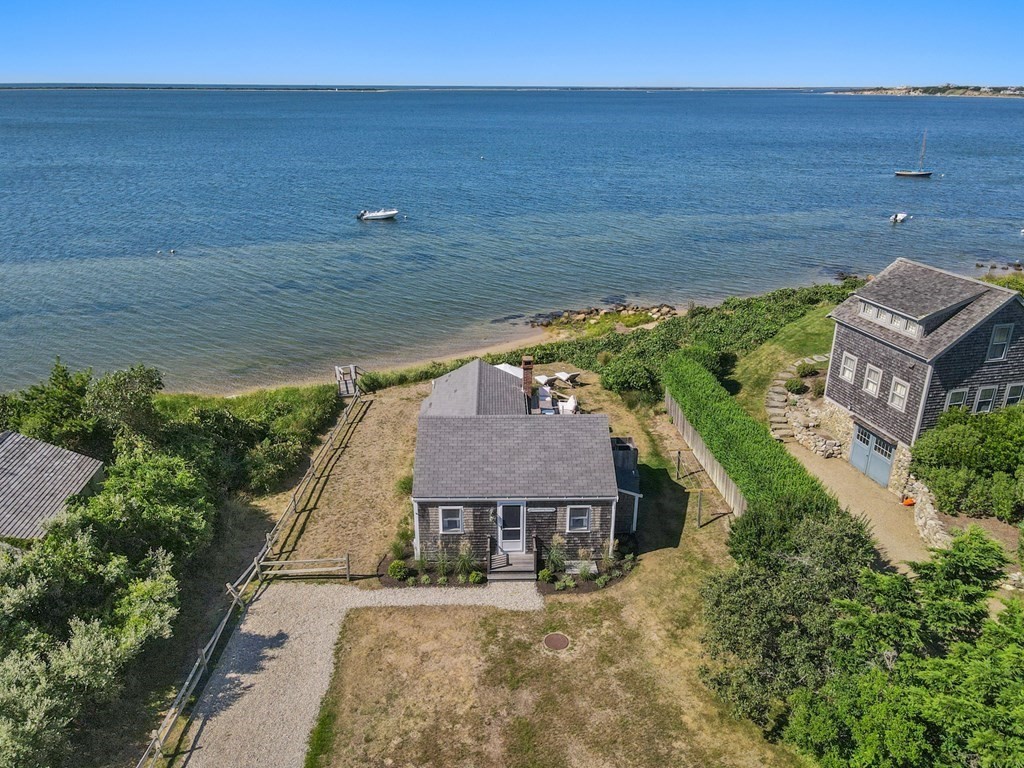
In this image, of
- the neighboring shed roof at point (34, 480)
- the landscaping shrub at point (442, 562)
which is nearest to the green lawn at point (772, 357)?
the landscaping shrub at point (442, 562)

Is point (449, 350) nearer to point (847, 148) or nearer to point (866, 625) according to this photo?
point (866, 625)

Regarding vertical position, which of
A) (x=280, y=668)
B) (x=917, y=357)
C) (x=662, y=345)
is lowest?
(x=280, y=668)

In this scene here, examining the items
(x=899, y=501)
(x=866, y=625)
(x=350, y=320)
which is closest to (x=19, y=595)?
(x=866, y=625)

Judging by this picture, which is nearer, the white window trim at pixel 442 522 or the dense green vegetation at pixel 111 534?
the dense green vegetation at pixel 111 534

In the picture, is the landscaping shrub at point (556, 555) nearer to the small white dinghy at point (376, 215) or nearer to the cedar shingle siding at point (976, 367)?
the cedar shingle siding at point (976, 367)

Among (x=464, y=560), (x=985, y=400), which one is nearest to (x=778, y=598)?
(x=464, y=560)

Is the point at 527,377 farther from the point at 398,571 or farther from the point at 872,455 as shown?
the point at 872,455

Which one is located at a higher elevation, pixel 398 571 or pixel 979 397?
pixel 979 397
